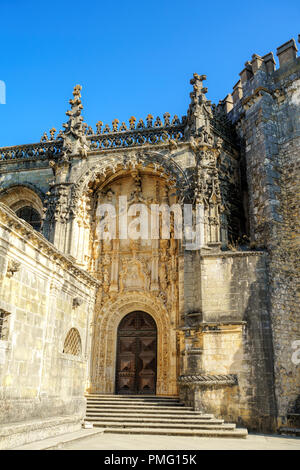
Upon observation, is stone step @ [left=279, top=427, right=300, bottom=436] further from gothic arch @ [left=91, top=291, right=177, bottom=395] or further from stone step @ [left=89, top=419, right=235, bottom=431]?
gothic arch @ [left=91, top=291, right=177, bottom=395]

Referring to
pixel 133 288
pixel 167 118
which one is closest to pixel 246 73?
pixel 167 118

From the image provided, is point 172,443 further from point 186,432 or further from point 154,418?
point 154,418

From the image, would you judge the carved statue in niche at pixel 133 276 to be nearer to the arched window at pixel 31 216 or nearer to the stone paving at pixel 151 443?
the arched window at pixel 31 216

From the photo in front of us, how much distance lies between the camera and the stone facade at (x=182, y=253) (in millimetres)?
9927

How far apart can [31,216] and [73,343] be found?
8457 millimetres

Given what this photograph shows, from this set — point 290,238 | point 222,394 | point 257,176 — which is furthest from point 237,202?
point 222,394

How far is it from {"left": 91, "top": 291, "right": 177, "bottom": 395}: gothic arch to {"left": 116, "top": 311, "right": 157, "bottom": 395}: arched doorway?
0.73ft

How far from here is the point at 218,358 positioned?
11.9 meters

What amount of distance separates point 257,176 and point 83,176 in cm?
629

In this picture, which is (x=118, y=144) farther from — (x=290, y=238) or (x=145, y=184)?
(x=290, y=238)

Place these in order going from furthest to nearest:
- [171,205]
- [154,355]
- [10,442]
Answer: [171,205] → [154,355] → [10,442]

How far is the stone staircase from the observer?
10.1m

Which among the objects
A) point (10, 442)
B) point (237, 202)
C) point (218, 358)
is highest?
point (237, 202)

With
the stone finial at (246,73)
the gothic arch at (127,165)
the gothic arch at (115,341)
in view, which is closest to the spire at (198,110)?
the gothic arch at (127,165)
